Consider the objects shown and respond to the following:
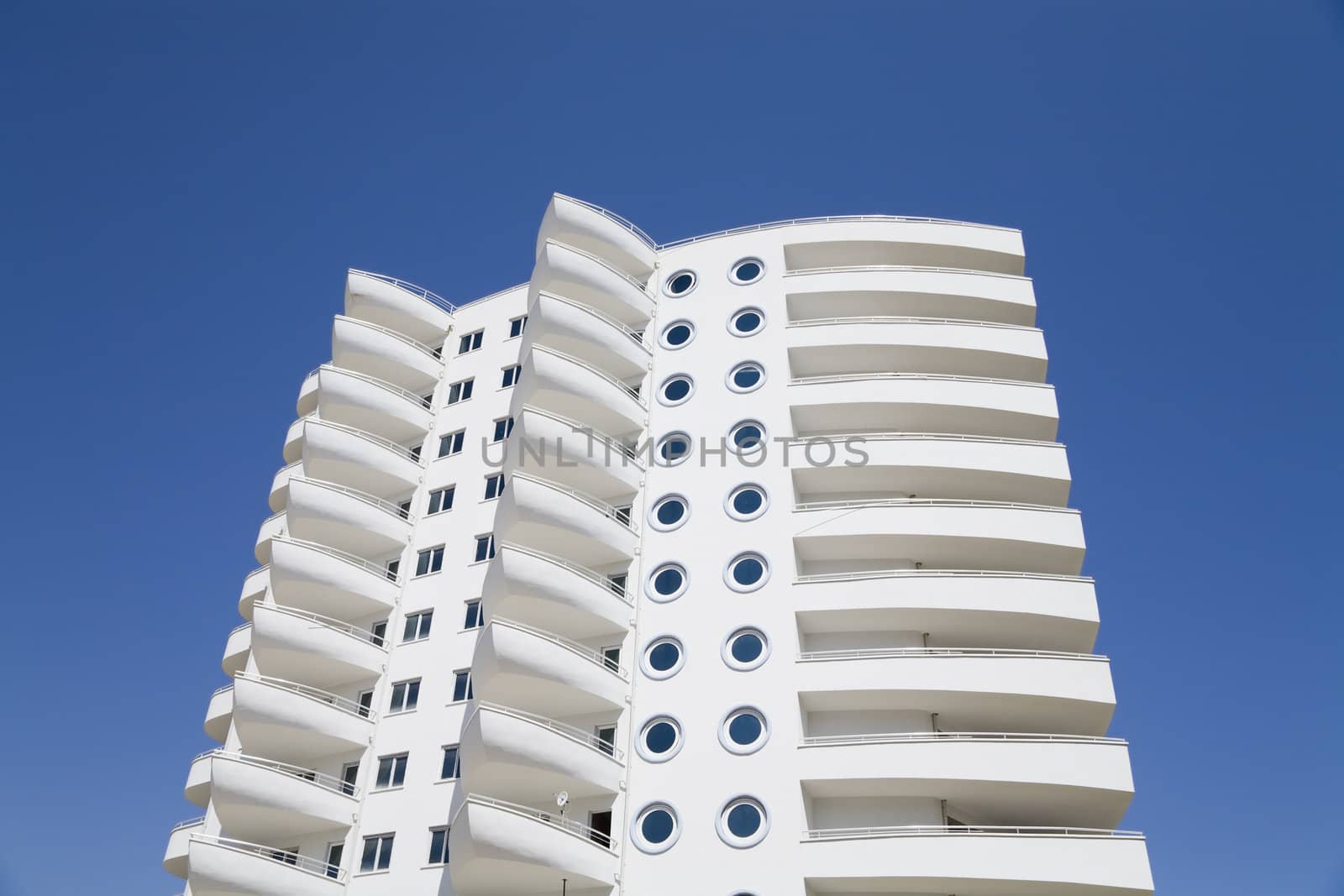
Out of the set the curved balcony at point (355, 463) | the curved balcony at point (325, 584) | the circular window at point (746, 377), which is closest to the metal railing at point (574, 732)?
the curved balcony at point (325, 584)

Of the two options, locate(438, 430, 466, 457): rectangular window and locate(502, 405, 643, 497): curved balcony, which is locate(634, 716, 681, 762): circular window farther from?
locate(438, 430, 466, 457): rectangular window

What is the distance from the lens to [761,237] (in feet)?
164

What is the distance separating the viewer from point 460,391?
5088 centimetres

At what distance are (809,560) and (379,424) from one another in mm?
21984

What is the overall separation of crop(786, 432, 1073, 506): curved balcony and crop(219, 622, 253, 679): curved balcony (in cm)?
3064

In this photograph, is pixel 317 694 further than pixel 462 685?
Yes

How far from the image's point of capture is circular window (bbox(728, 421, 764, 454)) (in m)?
42.9

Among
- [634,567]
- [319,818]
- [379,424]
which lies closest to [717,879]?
[634,567]

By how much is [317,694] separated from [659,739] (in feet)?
51.5

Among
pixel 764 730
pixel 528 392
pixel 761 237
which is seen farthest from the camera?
pixel 761 237

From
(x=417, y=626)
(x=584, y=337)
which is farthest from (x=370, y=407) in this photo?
(x=417, y=626)

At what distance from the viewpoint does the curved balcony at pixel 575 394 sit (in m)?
44.1

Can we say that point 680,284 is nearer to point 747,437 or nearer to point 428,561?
point 747,437

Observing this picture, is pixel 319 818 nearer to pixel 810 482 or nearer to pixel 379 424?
pixel 379 424
